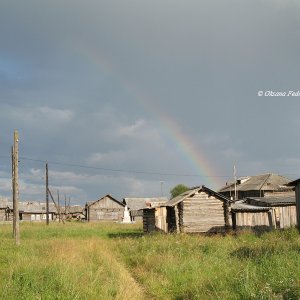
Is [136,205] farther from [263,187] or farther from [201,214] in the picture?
[201,214]

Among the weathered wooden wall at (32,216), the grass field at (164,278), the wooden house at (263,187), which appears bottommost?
the grass field at (164,278)

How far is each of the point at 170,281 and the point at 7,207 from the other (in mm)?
86004

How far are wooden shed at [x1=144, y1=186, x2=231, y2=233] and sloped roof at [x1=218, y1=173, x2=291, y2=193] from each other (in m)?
29.5

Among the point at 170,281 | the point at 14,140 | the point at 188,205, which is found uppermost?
the point at 14,140

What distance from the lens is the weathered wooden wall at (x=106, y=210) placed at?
8062 centimetres

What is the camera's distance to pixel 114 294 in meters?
9.69

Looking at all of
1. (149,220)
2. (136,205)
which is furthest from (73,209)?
(149,220)

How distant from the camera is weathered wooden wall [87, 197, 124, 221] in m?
80.6

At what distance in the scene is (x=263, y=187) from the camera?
62.9m

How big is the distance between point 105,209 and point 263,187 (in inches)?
1265

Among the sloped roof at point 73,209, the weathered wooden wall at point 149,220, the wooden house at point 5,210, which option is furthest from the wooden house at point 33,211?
the weathered wooden wall at point 149,220

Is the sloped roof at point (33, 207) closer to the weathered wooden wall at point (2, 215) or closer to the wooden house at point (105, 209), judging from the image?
the weathered wooden wall at point (2, 215)

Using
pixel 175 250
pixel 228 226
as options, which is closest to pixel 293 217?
pixel 228 226

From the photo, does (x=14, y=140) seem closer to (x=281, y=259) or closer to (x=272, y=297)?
(x=281, y=259)
